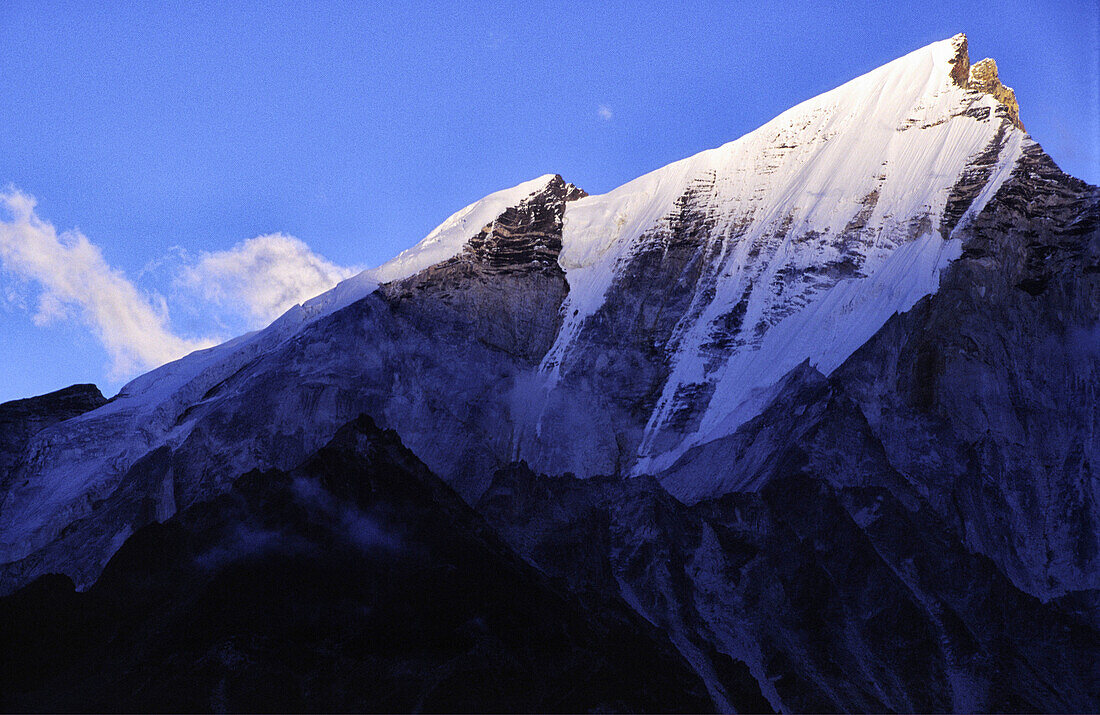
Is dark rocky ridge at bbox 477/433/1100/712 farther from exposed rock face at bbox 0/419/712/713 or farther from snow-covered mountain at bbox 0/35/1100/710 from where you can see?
exposed rock face at bbox 0/419/712/713

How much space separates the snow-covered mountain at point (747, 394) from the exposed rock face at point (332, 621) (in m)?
2.22

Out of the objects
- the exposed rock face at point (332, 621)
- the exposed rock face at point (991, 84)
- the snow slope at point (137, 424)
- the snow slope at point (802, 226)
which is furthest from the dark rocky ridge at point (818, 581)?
the exposed rock face at point (991, 84)

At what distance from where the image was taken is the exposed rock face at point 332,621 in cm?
5966

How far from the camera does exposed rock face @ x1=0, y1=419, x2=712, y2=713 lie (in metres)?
59.7

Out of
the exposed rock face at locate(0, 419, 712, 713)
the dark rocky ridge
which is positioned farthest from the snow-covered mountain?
the exposed rock face at locate(0, 419, 712, 713)

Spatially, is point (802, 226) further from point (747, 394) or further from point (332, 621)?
point (332, 621)

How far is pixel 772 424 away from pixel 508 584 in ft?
57.1

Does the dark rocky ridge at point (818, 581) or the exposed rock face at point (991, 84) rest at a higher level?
the exposed rock face at point (991, 84)

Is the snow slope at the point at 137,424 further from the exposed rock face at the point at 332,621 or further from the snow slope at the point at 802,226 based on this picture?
the snow slope at the point at 802,226

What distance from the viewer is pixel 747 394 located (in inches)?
2928

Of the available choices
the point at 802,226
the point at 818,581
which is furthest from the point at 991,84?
the point at 818,581

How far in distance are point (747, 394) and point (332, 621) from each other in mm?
27335

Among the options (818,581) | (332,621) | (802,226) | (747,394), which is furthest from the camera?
(802,226)

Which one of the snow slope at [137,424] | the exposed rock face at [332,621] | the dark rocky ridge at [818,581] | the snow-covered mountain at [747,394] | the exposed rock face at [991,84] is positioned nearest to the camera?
the exposed rock face at [332,621]
